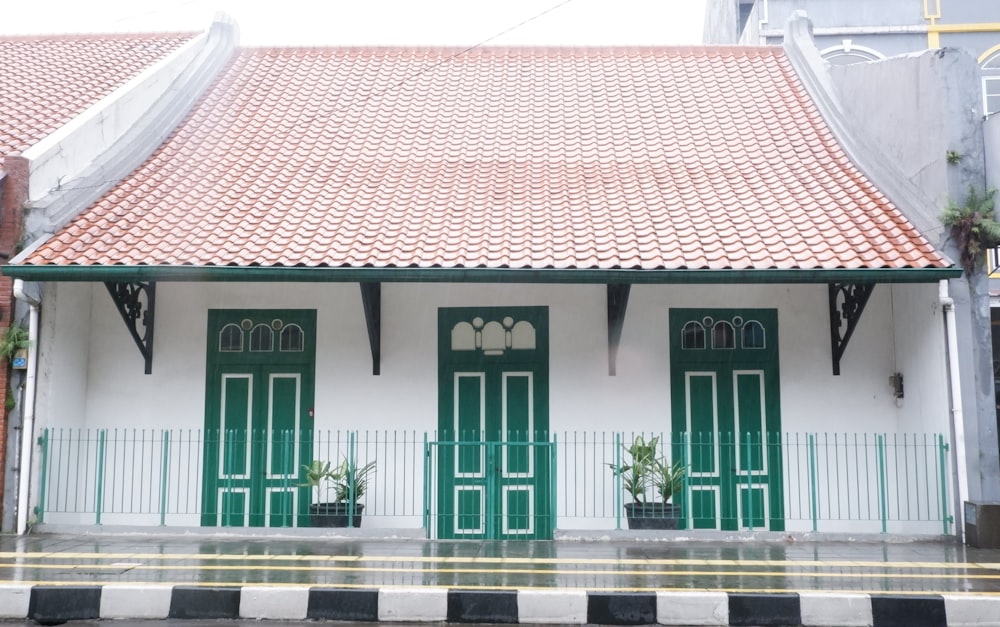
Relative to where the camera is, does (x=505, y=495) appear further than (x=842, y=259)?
Yes

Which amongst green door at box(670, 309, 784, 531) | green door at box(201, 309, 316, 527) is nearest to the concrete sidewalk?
green door at box(670, 309, 784, 531)

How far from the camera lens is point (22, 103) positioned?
12.3 metres

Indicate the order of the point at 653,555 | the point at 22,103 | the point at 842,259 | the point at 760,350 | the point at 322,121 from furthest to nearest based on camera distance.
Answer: the point at 322,121, the point at 22,103, the point at 760,350, the point at 842,259, the point at 653,555

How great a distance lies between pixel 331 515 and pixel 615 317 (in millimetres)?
4001

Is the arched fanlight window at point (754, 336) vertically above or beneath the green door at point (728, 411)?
above

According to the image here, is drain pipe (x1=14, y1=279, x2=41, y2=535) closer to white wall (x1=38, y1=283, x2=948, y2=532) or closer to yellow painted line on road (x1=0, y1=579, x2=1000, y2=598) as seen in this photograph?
white wall (x1=38, y1=283, x2=948, y2=532)

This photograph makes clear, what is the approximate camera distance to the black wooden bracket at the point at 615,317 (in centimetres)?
1005

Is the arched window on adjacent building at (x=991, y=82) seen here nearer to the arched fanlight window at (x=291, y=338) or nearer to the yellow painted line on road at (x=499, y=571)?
the yellow painted line on road at (x=499, y=571)

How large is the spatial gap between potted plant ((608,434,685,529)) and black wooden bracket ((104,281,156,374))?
5817 millimetres

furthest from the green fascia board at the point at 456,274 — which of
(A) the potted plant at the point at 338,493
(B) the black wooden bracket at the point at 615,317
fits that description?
(A) the potted plant at the point at 338,493

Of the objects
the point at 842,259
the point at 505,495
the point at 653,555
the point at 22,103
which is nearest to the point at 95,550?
the point at 505,495

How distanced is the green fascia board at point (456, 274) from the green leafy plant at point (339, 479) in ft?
7.00

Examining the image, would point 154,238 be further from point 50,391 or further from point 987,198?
point 987,198

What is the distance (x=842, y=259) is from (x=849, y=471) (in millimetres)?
2604
